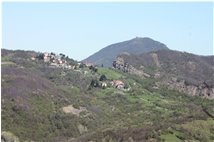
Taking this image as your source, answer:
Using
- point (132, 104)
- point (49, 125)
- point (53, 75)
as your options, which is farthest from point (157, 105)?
point (53, 75)

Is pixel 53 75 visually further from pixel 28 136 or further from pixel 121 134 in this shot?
pixel 121 134

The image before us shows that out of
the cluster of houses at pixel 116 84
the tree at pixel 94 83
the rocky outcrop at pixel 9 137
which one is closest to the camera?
the rocky outcrop at pixel 9 137

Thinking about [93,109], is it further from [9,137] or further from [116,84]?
[9,137]

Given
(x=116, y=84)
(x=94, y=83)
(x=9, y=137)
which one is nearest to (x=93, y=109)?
(x=94, y=83)

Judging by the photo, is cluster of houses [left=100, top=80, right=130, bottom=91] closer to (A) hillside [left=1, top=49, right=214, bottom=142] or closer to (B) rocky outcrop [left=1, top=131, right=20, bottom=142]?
(A) hillside [left=1, top=49, right=214, bottom=142]

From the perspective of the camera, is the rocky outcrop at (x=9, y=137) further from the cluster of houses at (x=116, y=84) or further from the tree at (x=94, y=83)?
the cluster of houses at (x=116, y=84)

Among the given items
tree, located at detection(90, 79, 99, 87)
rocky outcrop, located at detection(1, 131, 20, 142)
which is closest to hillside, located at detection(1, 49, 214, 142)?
tree, located at detection(90, 79, 99, 87)

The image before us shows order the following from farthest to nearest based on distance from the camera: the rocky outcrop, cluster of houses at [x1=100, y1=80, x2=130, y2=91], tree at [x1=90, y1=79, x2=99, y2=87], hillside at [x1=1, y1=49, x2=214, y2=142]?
cluster of houses at [x1=100, y1=80, x2=130, y2=91], tree at [x1=90, y1=79, x2=99, y2=87], the rocky outcrop, hillside at [x1=1, y1=49, x2=214, y2=142]

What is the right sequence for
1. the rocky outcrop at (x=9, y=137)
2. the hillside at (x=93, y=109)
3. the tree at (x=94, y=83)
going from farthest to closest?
the tree at (x=94, y=83), the rocky outcrop at (x=9, y=137), the hillside at (x=93, y=109)

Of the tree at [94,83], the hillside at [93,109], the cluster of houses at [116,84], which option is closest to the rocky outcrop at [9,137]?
the hillside at [93,109]
